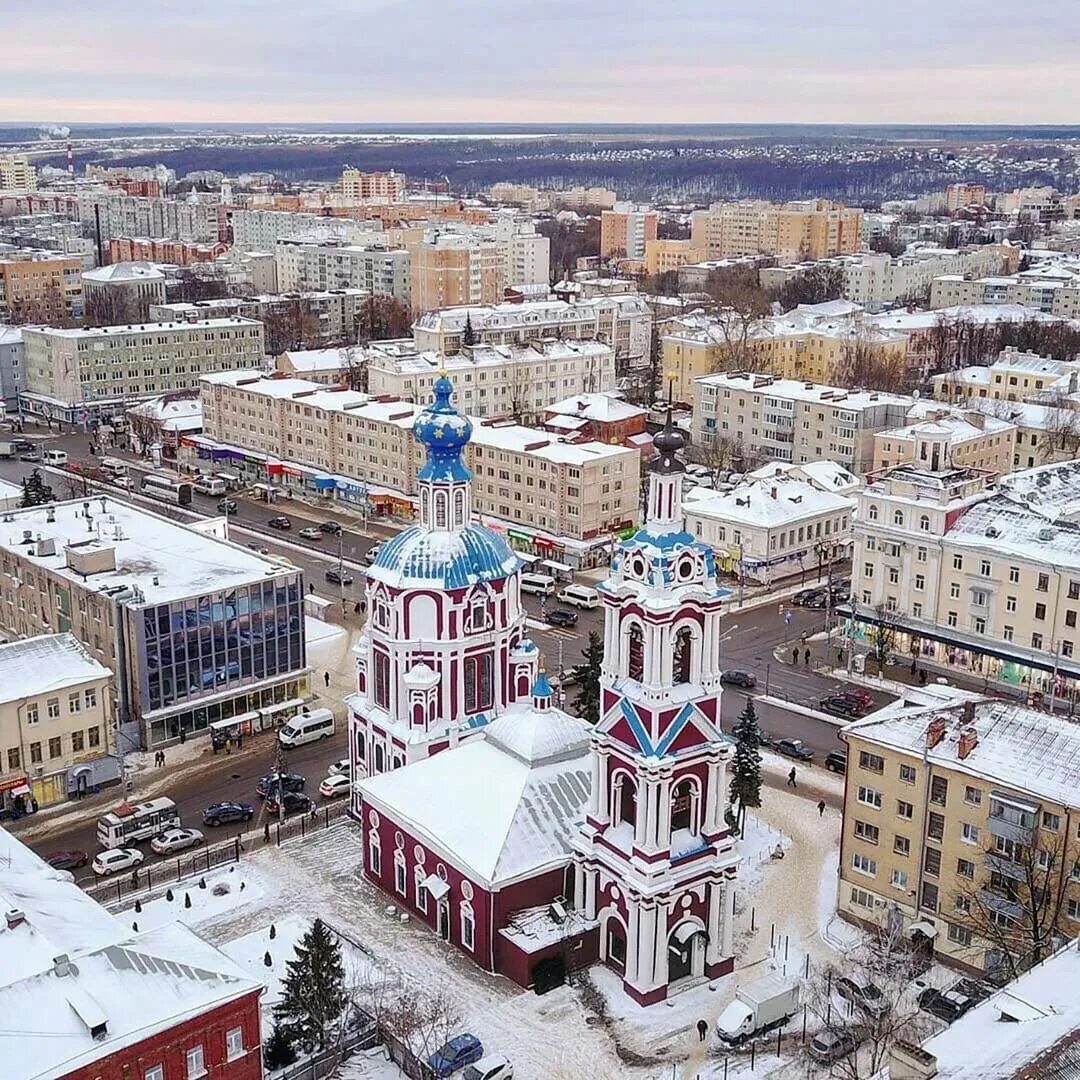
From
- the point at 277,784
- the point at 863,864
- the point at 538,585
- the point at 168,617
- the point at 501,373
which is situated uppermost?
the point at 501,373

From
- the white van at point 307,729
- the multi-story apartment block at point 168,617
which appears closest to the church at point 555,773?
the white van at point 307,729

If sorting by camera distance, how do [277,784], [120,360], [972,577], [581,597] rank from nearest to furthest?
[277,784]
[972,577]
[581,597]
[120,360]

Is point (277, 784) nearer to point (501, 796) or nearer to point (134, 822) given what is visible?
point (134, 822)

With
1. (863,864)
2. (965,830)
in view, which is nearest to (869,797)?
(863,864)

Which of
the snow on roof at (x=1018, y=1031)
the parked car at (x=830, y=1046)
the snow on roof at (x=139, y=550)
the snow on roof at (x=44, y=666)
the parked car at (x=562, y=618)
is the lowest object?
the parked car at (x=830, y=1046)

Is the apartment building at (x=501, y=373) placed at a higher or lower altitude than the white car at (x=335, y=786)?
higher

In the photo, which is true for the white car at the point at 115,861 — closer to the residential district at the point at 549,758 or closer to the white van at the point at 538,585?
the residential district at the point at 549,758
